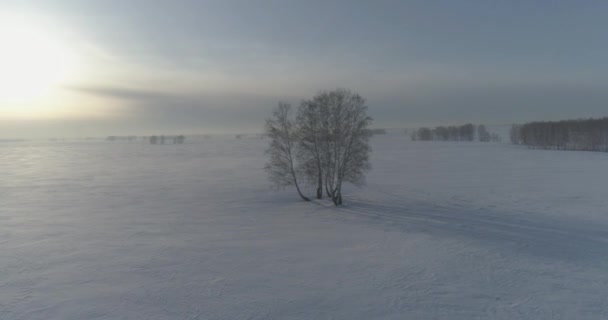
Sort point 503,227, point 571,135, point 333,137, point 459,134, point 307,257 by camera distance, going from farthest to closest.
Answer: point 459,134 → point 571,135 → point 333,137 → point 503,227 → point 307,257

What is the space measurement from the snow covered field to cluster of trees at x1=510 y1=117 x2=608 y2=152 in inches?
3499

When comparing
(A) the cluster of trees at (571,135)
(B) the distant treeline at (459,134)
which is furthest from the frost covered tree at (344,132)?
(B) the distant treeline at (459,134)

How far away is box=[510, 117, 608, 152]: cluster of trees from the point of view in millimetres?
97000

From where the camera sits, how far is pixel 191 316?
33.8 feet

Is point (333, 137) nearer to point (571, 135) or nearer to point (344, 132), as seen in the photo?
point (344, 132)

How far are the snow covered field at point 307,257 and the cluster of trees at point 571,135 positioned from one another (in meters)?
88.9

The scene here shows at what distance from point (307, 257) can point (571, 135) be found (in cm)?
12531

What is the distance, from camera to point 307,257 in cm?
1545

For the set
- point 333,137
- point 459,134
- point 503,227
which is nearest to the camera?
point 503,227

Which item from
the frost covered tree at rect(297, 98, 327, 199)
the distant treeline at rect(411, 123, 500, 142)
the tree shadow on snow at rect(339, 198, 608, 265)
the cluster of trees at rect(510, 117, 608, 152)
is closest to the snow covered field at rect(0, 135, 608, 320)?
the tree shadow on snow at rect(339, 198, 608, 265)

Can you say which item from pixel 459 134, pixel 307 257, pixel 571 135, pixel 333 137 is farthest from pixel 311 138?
pixel 459 134

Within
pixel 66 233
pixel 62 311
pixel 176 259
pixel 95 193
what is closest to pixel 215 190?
pixel 95 193

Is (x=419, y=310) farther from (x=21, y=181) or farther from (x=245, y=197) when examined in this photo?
(x=21, y=181)

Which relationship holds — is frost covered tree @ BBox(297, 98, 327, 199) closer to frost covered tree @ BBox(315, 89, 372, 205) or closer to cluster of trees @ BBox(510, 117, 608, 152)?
frost covered tree @ BBox(315, 89, 372, 205)
